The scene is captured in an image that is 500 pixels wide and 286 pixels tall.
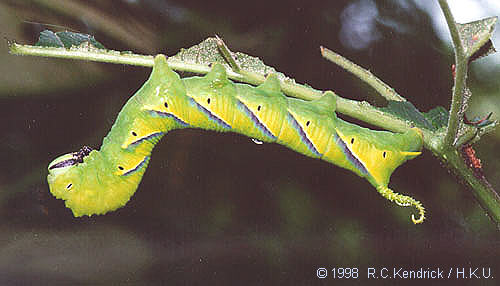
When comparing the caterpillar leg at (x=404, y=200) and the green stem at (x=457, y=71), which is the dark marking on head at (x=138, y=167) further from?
the green stem at (x=457, y=71)

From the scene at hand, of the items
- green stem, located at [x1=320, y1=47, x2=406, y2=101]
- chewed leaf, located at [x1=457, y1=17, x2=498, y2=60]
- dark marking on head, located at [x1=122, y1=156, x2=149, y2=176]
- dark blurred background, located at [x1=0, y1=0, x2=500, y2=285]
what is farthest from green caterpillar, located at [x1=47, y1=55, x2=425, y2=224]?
dark blurred background, located at [x1=0, y1=0, x2=500, y2=285]

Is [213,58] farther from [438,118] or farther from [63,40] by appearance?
[438,118]

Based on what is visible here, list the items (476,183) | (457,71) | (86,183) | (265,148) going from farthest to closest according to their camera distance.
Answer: (265,148), (86,183), (476,183), (457,71)

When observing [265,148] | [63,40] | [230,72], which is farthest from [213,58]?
[265,148]

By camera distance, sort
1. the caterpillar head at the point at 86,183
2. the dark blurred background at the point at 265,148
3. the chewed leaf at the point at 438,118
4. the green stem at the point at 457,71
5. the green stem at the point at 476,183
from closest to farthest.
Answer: the green stem at the point at 457,71
the green stem at the point at 476,183
the chewed leaf at the point at 438,118
the caterpillar head at the point at 86,183
the dark blurred background at the point at 265,148

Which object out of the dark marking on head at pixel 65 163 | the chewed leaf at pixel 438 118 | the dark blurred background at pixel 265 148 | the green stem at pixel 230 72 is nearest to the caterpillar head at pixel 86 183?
the dark marking on head at pixel 65 163

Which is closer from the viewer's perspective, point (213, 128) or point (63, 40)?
point (63, 40)

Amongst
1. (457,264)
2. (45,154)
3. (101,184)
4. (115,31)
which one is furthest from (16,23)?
(457,264)
